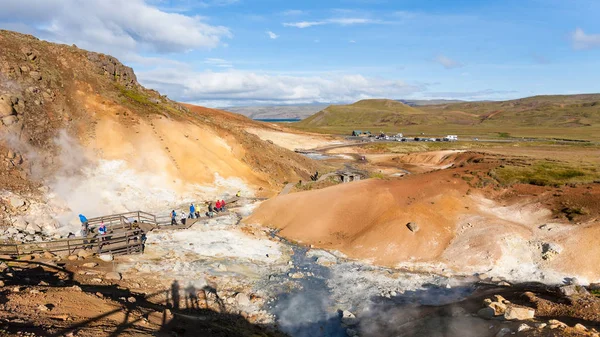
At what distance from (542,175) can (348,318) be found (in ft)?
97.7

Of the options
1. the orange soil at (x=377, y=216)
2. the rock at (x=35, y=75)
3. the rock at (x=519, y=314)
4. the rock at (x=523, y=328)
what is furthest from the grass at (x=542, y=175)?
the rock at (x=35, y=75)

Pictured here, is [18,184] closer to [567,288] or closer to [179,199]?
[179,199]

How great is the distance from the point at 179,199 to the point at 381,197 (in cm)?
2123

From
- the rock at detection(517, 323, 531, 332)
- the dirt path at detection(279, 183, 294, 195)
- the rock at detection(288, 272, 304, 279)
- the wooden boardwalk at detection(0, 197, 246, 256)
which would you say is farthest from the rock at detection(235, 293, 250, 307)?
the dirt path at detection(279, 183, 294, 195)

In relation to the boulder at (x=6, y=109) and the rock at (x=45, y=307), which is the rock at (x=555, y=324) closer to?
the rock at (x=45, y=307)

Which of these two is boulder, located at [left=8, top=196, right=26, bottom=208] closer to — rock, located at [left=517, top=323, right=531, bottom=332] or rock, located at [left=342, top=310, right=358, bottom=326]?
rock, located at [left=342, top=310, right=358, bottom=326]

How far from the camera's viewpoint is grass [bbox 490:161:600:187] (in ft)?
110

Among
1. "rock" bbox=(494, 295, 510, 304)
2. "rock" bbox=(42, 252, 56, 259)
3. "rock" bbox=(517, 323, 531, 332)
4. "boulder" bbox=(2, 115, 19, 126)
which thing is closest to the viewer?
"rock" bbox=(517, 323, 531, 332)

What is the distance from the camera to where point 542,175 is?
122ft

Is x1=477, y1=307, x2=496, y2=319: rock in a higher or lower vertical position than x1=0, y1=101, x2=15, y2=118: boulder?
lower

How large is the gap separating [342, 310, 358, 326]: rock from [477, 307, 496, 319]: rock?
6.08 metres

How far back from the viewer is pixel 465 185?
3378 cm

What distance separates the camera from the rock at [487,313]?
16.8m

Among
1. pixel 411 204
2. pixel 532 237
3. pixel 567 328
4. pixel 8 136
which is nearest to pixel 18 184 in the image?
pixel 8 136
